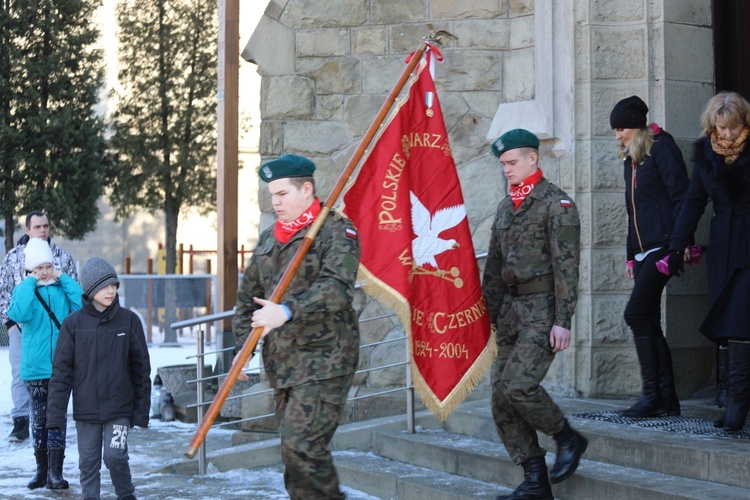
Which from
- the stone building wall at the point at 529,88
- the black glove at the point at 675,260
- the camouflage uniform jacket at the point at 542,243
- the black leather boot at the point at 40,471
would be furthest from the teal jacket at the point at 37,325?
the black glove at the point at 675,260

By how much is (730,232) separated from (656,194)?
0.70m

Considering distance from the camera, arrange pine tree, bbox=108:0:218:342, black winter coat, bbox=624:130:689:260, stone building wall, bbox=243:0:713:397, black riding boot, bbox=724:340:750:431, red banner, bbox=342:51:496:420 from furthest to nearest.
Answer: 1. pine tree, bbox=108:0:218:342
2. stone building wall, bbox=243:0:713:397
3. black winter coat, bbox=624:130:689:260
4. red banner, bbox=342:51:496:420
5. black riding boot, bbox=724:340:750:431

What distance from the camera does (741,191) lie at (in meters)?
5.72

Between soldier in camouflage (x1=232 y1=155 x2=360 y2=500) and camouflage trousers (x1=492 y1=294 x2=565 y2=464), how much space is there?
0.83 meters

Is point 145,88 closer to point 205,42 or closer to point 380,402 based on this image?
point 205,42

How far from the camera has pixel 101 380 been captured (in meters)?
6.14

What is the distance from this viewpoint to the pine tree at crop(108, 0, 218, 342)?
21328 millimetres

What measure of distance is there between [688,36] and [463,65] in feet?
5.50

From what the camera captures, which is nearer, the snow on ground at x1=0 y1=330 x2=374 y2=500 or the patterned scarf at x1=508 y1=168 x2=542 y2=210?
the patterned scarf at x1=508 y1=168 x2=542 y2=210

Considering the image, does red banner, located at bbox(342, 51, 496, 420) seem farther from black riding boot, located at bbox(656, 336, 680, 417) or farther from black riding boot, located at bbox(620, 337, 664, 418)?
black riding boot, located at bbox(656, 336, 680, 417)

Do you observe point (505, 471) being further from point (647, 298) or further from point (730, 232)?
point (730, 232)

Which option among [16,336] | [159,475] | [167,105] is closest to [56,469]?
[159,475]

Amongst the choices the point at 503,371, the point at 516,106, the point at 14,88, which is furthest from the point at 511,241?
the point at 14,88

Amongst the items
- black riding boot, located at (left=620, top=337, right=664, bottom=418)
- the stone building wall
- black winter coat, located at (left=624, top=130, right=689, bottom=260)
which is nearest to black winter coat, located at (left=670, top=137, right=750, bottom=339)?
black winter coat, located at (left=624, top=130, right=689, bottom=260)
